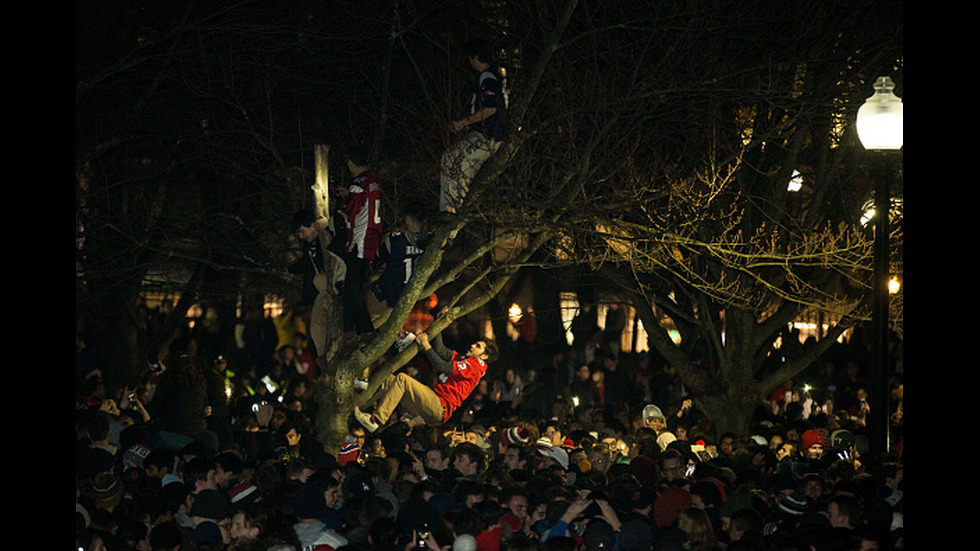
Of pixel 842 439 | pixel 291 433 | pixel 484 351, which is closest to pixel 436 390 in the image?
pixel 484 351

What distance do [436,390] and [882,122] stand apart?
22.4ft

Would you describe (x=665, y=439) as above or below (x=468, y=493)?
below

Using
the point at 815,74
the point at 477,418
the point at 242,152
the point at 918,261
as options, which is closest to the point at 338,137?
the point at 242,152

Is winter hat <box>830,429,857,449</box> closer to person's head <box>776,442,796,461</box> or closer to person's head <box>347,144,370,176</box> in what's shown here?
person's head <box>776,442,796,461</box>

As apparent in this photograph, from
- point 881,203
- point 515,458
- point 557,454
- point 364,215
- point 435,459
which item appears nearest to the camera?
point 881,203

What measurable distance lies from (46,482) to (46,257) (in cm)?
157

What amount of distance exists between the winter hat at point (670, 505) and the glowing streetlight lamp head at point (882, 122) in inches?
145

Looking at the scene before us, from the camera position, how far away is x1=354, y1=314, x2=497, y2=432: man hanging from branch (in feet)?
48.2

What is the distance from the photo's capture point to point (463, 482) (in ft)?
34.2

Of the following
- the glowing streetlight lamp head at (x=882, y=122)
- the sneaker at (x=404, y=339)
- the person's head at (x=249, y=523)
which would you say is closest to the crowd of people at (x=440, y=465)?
the person's head at (x=249, y=523)

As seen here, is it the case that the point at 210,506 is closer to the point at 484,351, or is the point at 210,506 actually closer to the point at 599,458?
the point at 599,458

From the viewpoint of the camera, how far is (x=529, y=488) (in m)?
10.6

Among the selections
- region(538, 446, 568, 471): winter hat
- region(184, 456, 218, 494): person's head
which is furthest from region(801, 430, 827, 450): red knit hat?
region(184, 456, 218, 494): person's head

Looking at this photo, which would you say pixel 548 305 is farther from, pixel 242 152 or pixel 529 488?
pixel 529 488
